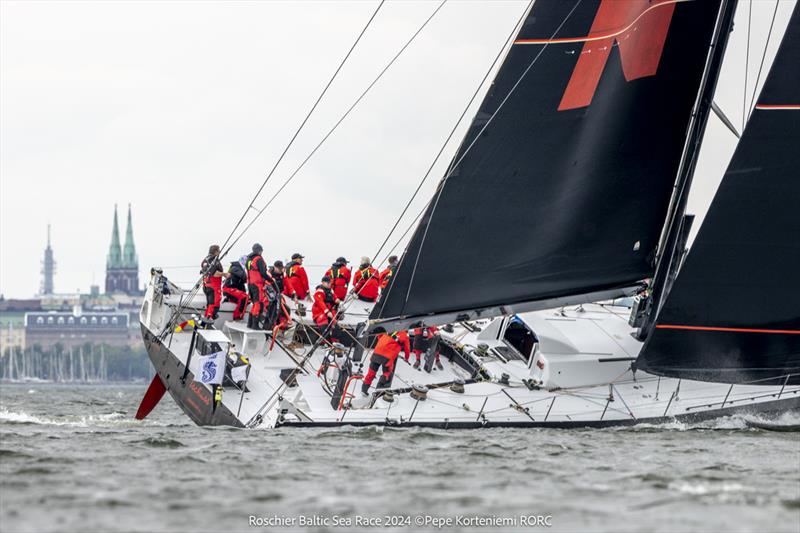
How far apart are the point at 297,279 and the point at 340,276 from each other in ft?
3.24

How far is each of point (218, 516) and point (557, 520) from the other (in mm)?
2010

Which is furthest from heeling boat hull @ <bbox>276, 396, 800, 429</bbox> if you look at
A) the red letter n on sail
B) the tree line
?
the tree line

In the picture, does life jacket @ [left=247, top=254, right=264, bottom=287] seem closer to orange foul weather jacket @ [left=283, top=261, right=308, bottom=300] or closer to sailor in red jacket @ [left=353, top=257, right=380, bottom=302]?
sailor in red jacket @ [left=353, top=257, right=380, bottom=302]

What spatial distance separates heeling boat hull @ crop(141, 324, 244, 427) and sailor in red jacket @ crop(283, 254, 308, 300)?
1.93 meters

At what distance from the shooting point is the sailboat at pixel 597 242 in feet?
45.9

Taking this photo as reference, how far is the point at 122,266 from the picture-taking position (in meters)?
191

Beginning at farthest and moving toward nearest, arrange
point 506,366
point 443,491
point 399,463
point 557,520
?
point 506,366 → point 399,463 → point 443,491 → point 557,520

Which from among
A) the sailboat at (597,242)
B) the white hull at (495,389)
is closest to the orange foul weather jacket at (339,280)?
the white hull at (495,389)

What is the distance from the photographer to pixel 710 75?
14844 mm

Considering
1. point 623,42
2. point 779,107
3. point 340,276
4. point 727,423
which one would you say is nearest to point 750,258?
point 779,107

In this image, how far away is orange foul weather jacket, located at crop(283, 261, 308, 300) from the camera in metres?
17.6

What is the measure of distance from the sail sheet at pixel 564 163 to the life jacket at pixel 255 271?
220cm

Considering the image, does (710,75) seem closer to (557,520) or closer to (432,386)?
(432,386)

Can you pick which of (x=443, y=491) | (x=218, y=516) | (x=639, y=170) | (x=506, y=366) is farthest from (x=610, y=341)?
(x=218, y=516)
